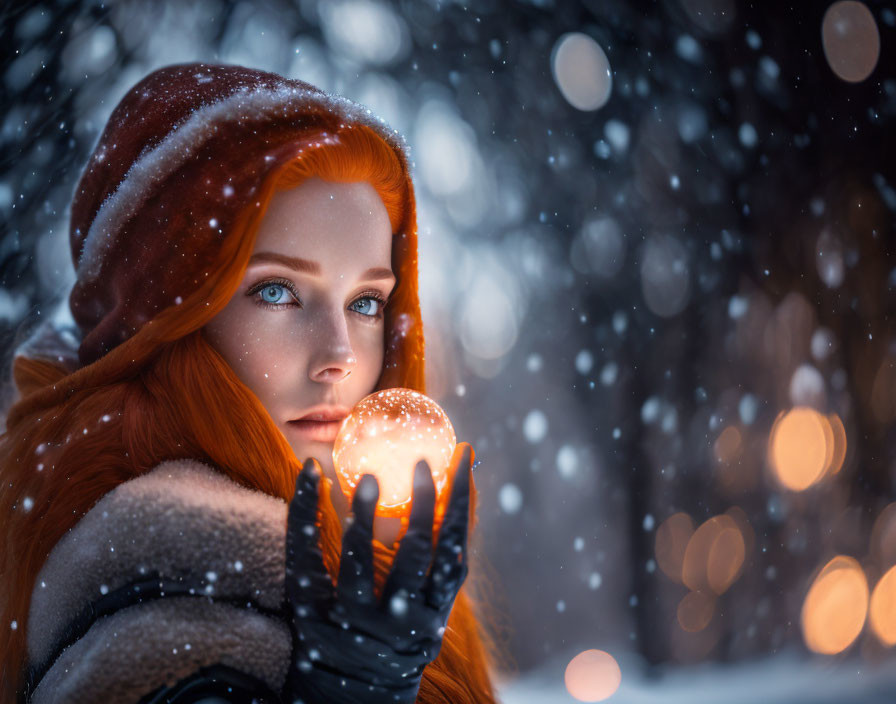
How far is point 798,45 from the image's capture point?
5.04ft

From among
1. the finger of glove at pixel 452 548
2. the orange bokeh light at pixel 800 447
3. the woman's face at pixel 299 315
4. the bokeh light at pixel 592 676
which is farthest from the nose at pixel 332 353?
the orange bokeh light at pixel 800 447

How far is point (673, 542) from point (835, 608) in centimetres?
44

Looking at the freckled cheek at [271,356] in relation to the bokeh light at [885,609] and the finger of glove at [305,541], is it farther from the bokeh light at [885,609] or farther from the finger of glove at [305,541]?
the bokeh light at [885,609]

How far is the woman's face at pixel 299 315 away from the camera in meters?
0.95

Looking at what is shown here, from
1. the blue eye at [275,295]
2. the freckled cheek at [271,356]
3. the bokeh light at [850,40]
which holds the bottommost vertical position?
the freckled cheek at [271,356]

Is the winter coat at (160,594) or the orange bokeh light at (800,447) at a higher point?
the orange bokeh light at (800,447)

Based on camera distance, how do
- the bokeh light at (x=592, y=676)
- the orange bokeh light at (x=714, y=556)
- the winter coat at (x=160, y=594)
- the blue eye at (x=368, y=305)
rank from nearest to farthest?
the winter coat at (x=160, y=594) → the blue eye at (x=368, y=305) → the bokeh light at (x=592, y=676) → the orange bokeh light at (x=714, y=556)

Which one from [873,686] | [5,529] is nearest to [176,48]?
[5,529]

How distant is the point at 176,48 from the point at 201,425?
628mm

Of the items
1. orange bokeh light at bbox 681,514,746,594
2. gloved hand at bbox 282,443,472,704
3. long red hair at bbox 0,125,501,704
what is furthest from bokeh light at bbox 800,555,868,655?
gloved hand at bbox 282,443,472,704

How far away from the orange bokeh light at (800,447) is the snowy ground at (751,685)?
0.40 metres

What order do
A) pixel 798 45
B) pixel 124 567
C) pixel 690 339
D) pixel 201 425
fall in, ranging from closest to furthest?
pixel 124 567 < pixel 201 425 < pixel 798 45 < pixel 690 339

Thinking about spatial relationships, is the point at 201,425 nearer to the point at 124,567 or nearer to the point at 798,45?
the point at 124,567

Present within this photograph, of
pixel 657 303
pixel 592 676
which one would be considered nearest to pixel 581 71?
pixel 657 303
